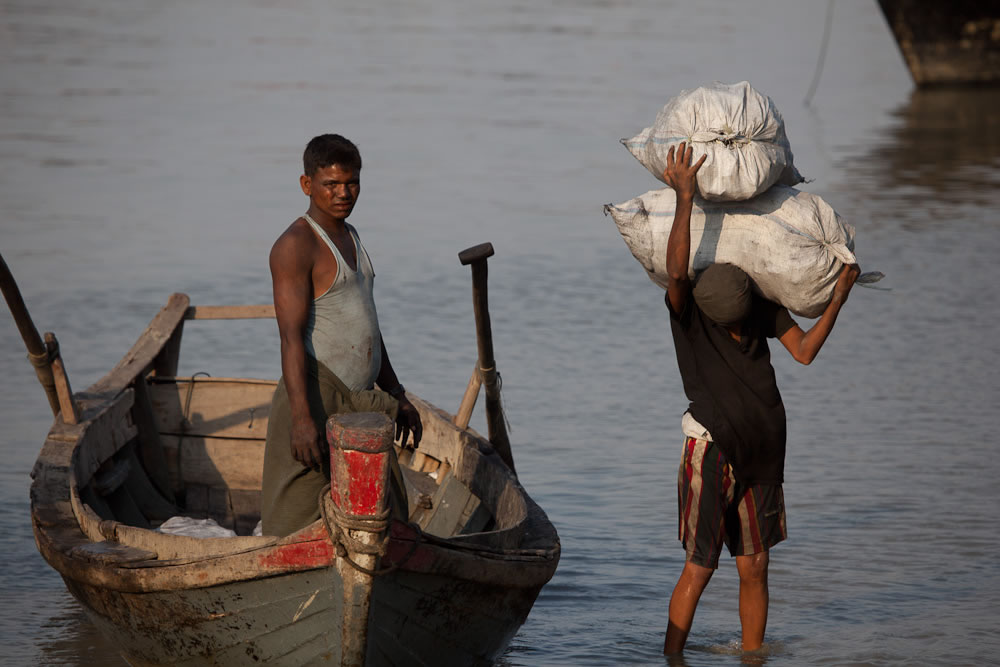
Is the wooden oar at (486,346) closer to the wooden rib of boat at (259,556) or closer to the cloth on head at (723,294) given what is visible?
the wooden rib of boat at (259,556)

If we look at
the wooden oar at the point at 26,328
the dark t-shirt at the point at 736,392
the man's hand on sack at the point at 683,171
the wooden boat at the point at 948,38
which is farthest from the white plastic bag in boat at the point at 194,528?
the wooden boat at the point at 948,38

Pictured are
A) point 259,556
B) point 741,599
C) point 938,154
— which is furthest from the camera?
point 938,154

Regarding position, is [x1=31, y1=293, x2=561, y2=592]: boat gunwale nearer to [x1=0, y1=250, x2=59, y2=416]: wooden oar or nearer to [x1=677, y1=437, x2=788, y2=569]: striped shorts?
[x1=0, y1=250, x2=59, y2=416]: wooden oar

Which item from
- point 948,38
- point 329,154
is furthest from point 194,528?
Result: point 948,38

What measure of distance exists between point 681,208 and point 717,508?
0.93 meters

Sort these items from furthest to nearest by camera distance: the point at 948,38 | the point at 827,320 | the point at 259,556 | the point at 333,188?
the point at 948,38
the point at 827,320
the point at 333,188
the point at 259,556

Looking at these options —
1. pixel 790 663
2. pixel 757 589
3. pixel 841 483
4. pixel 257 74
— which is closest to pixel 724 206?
pixel 757 589

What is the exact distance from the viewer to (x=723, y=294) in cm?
398

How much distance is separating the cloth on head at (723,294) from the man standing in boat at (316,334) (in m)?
0.97

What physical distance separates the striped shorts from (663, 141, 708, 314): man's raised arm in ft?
1.81

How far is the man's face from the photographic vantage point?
3955mm

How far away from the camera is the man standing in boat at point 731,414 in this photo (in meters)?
4.06

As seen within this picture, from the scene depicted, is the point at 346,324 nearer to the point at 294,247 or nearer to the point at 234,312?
the point at 294,247

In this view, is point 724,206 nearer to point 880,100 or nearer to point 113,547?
point 113,547
